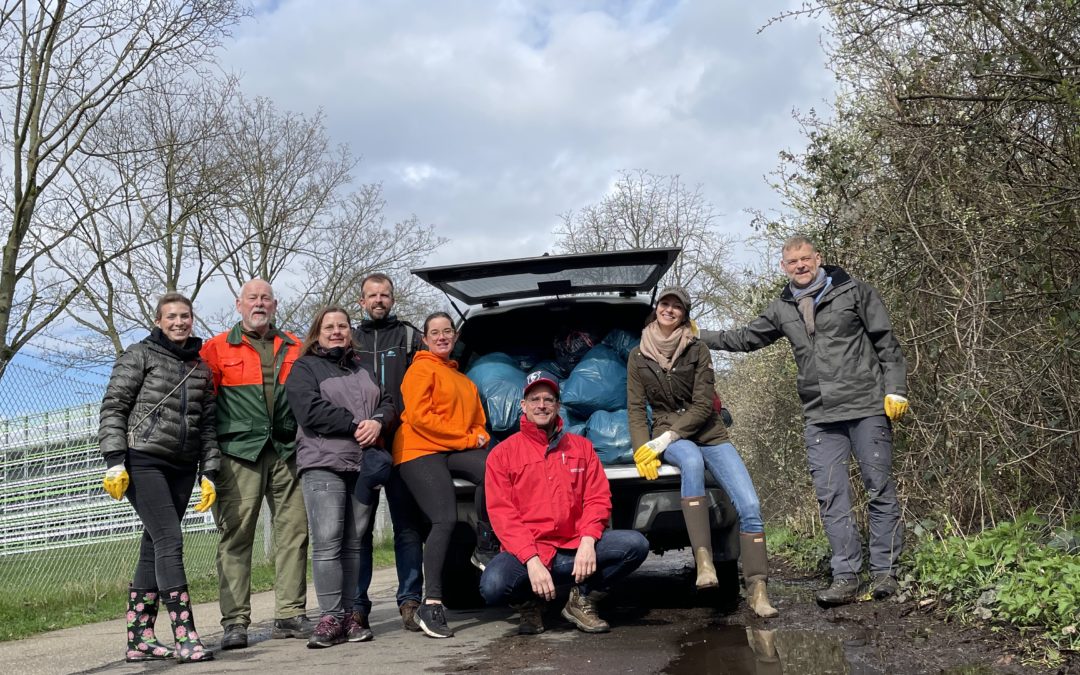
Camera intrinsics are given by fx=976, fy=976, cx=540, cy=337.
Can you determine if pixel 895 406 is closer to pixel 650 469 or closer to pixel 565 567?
pixel 650 469

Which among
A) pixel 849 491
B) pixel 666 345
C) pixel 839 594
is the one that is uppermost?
pixel 666 345

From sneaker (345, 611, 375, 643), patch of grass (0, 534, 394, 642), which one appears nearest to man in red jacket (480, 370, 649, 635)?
sneaker (345, 611, 375, 643)

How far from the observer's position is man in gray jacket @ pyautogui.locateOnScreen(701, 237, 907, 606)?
18.1 feet

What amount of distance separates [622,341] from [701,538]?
1.77 metres

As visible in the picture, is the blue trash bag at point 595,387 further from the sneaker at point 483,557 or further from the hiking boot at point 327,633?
the hiking boot at point 327,633

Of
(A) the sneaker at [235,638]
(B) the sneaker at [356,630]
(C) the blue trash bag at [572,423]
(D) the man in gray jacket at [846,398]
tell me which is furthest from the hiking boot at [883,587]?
(A) the sneaker at [235,638]

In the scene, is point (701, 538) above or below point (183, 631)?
above

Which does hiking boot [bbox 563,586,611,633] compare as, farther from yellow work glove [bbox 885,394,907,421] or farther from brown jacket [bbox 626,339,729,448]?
yellow work glove [bbox 885,394,907,421]

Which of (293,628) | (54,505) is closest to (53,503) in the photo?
(54,505)

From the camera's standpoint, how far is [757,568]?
5516 millimetres

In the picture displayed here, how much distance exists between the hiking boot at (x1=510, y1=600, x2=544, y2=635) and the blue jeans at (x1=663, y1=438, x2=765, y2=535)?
1.07 metres

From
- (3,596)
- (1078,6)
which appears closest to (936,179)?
(1078,6)

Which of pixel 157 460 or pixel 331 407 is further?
pixel 331 407

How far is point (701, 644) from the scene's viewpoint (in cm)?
488
